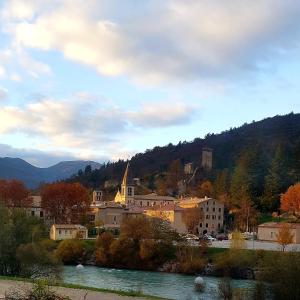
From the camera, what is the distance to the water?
31.9m

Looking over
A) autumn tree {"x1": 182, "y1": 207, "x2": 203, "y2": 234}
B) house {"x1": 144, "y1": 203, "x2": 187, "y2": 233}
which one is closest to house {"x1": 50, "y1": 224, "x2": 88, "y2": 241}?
house {"x1": 144, "y1": 203, "x2": 187, "y2": 233}

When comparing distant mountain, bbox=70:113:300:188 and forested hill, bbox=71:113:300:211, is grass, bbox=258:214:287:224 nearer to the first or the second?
forested hill, bbox=71:113:300:211

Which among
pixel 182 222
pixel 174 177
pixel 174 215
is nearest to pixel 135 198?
pixel 174 177

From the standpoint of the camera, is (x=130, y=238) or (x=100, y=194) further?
(x=100, y=194)

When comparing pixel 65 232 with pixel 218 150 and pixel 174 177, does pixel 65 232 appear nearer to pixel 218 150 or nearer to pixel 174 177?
pixel 174 177

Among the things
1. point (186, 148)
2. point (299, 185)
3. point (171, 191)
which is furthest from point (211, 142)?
point (299, 185)

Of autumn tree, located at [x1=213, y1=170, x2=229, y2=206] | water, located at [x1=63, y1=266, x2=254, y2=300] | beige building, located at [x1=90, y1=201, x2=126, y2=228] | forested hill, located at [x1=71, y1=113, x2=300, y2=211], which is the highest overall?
forested hill, located at [x1=71, y1=113, x2=300, y2=211]

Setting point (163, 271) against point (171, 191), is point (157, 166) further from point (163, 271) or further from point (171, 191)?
point (163, 271)

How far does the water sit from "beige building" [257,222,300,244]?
62.2 feet

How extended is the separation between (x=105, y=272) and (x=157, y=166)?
11531 centimetres

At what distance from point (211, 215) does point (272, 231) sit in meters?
16.0

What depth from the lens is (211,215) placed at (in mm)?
76438

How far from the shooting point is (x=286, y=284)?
20766 mm

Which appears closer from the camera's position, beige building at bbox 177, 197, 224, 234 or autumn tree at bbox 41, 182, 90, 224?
beige building at bbox 177, 197, 224, 234
